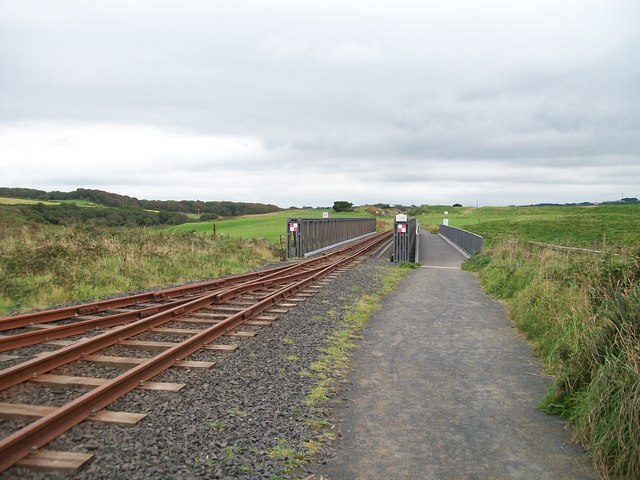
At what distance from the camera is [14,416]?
488 cm

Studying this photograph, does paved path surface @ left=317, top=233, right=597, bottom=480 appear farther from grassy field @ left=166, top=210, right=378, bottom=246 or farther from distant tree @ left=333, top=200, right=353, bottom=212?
distant tree @ left=333, top=200, right=353, bottom=212

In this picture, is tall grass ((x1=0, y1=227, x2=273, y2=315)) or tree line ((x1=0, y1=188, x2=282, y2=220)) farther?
tree line ((x1=0, y1=188, x2=282, y2=220))

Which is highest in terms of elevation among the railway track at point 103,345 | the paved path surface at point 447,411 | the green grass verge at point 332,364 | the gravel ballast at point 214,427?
the railway track at point 103,345

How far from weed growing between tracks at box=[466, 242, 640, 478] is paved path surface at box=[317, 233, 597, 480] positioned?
0.26 meters

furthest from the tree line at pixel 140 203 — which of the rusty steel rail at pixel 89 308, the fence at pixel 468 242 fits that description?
the rusty steel rail at pixel 89 308

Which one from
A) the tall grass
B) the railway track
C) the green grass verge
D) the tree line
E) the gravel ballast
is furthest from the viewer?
the tree line

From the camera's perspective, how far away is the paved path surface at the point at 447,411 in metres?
Answer: 4.50

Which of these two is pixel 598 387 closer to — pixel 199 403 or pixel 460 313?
pixel 199 403

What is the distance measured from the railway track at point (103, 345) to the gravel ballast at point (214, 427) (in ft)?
0.54

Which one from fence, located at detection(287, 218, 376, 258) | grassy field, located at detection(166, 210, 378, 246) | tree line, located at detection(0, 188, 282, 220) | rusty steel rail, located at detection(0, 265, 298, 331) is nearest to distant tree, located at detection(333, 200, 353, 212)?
tree line, located at detection(0, 188, 282, 220)

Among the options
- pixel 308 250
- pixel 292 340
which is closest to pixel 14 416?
pixel 292 340

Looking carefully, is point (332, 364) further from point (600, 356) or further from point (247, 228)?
point (247, 228)

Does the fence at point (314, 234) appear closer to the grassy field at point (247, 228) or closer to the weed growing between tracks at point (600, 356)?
the grassy field at point (247, 228)

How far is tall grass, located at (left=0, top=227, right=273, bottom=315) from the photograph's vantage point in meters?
12.3
